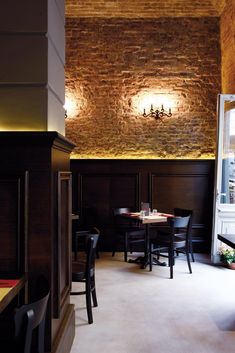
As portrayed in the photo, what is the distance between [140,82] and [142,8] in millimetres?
1434

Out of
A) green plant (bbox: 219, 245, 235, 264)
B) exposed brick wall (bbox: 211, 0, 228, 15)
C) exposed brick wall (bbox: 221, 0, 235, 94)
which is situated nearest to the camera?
green plant (bbox: 219, 245, 235, 264)

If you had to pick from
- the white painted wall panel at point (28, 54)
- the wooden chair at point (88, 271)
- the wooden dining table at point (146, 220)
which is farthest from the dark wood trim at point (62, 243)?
the wooden dining table at point (146, 220)

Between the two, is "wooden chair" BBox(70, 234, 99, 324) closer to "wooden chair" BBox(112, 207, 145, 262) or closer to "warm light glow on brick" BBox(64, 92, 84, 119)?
"wooden chair" BBox(112, 207, 145, 262)

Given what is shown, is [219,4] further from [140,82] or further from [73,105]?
[73,105]

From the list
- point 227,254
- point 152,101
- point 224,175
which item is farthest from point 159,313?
point 152,101

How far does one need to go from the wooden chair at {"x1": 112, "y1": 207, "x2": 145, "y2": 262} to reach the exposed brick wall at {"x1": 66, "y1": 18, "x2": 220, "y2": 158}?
133 cm

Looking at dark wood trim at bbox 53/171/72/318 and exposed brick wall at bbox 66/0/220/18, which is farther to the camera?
exposed brick wall at bbox 66/0/220/18

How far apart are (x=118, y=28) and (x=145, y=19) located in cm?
57

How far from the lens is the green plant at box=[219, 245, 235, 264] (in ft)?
19.5

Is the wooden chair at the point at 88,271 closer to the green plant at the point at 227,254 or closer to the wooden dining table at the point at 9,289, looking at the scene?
the wooden dining table at the point at 9,289

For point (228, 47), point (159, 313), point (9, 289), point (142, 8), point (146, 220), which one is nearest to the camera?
point (9, 289)

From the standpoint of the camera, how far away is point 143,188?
7145 mm

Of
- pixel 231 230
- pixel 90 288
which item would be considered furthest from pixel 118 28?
pixel 90 288

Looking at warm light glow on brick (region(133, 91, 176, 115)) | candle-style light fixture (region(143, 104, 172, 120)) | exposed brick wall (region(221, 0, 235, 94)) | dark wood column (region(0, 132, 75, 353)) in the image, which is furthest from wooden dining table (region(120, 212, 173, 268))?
dark wood column (region(0, 132, 75, 353))
